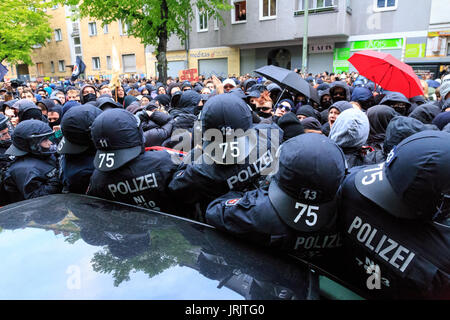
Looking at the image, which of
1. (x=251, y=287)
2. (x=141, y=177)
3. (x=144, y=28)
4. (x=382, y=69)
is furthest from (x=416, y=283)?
(x=144, y=28)

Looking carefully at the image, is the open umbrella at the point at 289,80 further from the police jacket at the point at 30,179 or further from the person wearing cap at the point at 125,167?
the police jacket at the point at 30,179

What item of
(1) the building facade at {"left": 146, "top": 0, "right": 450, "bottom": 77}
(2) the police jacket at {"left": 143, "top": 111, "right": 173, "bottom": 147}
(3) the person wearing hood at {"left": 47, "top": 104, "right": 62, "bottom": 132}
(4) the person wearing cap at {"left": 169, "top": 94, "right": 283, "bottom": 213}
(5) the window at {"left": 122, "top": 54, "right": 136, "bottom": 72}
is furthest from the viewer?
(5) the window at {"left": 122, "top": 54, "right": 136, "bottom": 72}

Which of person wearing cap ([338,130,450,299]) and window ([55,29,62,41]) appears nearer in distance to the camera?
person wearing cap ([338,130,450,299])

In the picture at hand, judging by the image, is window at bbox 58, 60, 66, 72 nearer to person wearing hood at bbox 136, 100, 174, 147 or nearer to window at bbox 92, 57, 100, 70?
window at bbox 92, 57, 100, 70

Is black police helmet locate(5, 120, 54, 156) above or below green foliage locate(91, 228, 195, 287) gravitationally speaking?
above

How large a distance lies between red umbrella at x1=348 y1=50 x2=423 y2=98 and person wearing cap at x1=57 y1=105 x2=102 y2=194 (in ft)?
14.7

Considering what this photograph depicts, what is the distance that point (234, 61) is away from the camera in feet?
79.6

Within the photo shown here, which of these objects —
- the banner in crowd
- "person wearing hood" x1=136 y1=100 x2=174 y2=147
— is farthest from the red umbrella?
the banner in crowd

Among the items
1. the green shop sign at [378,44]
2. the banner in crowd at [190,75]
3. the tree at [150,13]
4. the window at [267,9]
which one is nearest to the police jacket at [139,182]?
the banner in crowd at [190,75]

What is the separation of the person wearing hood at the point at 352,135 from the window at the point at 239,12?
21.4 m

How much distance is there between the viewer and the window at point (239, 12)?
73.3 ft

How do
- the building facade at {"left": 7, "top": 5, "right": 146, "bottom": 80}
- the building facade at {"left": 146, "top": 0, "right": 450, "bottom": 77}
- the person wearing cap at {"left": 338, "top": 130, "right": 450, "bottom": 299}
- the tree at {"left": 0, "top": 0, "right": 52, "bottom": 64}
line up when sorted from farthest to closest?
the building facade at {"left": 7, "top": 5, "right": 146, "bottom": 80}, the tree at {"left": 0, "top": 0, "right": 52, "bottom": 64}, the building facade at {"left": 146, "top": 0, "right": 450, "bottom": 77}, the person wearing cap at {"left": 338, "top": 130, "right": 450, "bottom": 299}

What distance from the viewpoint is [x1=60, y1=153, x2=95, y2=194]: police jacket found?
2.76 metres
